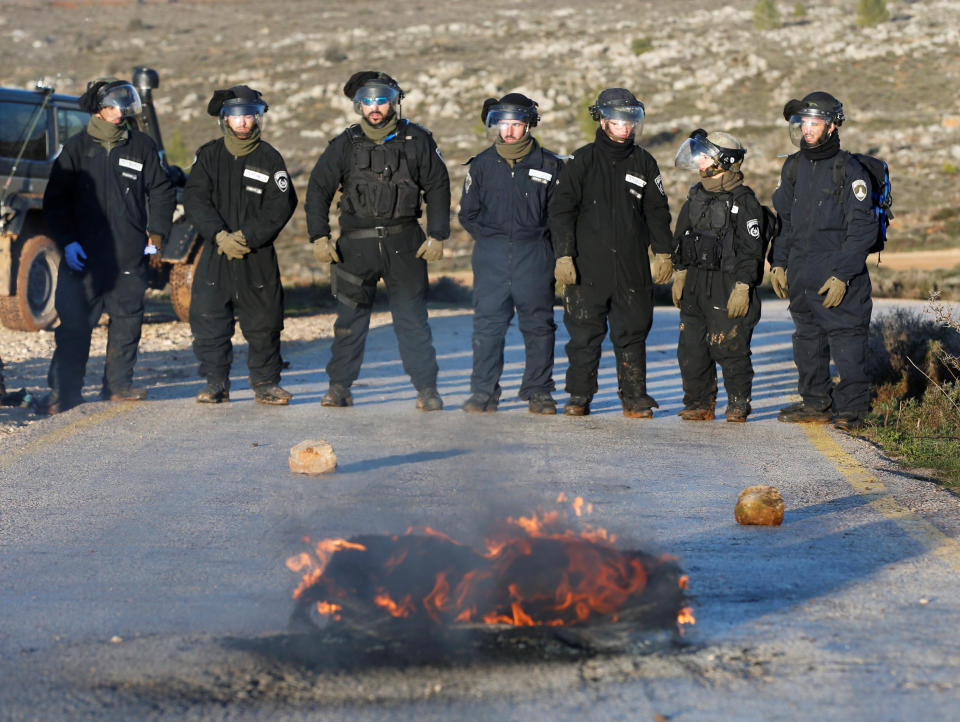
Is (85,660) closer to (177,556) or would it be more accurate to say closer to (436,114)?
(177,556)

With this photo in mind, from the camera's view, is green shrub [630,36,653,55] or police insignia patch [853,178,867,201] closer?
police insignia patch [853,178,867,201]

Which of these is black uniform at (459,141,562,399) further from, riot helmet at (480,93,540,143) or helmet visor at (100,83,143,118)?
helmet visor at (100,83,143,118)

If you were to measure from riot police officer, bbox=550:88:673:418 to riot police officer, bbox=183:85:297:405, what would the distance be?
204 cm

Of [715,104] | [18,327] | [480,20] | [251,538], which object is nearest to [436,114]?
[715,104]

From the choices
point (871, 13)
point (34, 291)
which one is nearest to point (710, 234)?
point (34, 291)

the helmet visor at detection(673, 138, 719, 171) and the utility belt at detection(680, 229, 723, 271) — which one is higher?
the helmet visor at detection(673, 138, 719, 171)

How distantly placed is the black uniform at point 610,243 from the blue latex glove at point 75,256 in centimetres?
333

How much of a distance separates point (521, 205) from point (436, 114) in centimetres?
5528

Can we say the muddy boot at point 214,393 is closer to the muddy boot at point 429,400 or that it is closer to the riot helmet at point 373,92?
the muddy boot at point 429,400

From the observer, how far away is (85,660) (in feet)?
14.1

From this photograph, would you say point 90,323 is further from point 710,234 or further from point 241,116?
point 710,234

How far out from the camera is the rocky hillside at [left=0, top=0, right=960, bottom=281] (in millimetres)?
49375

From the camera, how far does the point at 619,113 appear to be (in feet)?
31.0

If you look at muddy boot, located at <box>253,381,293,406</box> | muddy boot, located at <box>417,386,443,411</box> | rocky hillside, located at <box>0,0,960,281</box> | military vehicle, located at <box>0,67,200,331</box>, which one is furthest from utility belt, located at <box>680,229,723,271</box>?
rocky hillside, located at <box>0,0,960,281</box>
